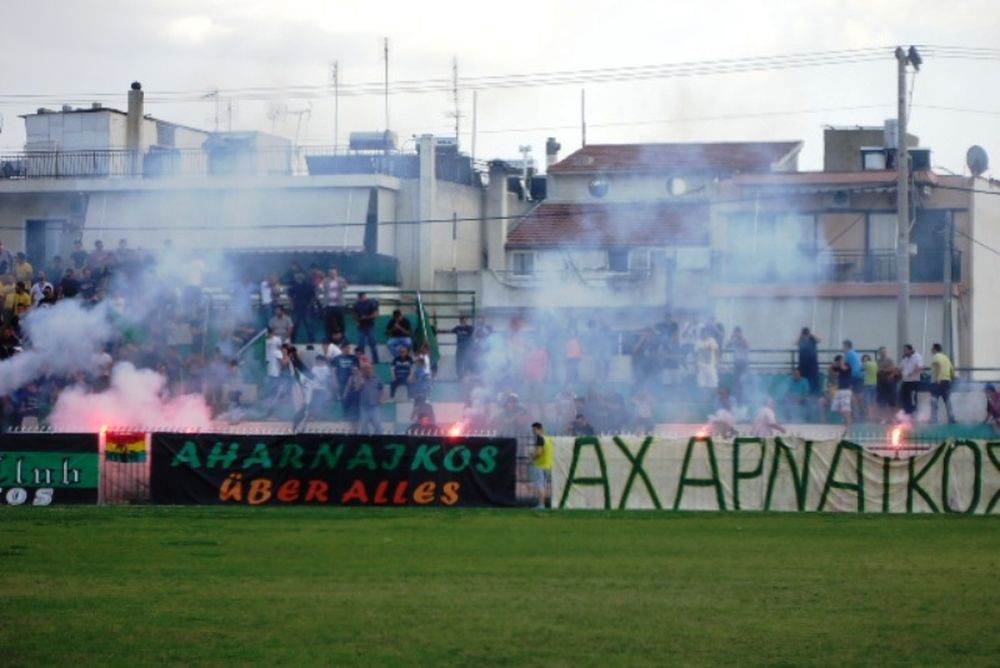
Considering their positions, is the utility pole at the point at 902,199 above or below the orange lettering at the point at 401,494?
above

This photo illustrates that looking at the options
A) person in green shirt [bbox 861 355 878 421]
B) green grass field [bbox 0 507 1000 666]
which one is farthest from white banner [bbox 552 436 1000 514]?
person in green shirt [bbox 861 355 878 421]

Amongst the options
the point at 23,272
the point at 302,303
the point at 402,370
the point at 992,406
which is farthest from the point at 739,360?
the point at 23,272

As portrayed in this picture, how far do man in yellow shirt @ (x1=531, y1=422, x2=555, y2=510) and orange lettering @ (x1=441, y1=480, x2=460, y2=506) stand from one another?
142 centimetres

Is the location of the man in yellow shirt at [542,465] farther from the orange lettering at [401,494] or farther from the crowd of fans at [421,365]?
the orange lettering at [401,494]

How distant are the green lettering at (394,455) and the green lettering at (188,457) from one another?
11.2ft

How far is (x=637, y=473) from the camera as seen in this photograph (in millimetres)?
30406

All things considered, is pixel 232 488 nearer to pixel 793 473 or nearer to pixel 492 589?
pixel 793 473

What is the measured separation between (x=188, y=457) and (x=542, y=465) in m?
6.40

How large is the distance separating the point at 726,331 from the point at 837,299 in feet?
11.4

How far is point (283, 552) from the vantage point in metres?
24.1

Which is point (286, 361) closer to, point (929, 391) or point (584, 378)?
point (584, 378)

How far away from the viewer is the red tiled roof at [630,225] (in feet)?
152

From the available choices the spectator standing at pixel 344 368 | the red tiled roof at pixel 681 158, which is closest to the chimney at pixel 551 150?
the red tiled roof at pixel 681 158

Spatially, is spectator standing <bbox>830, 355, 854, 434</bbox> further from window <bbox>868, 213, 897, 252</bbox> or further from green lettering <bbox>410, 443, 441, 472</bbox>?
window <bbox>868, 213, 897, 252</bbox>
